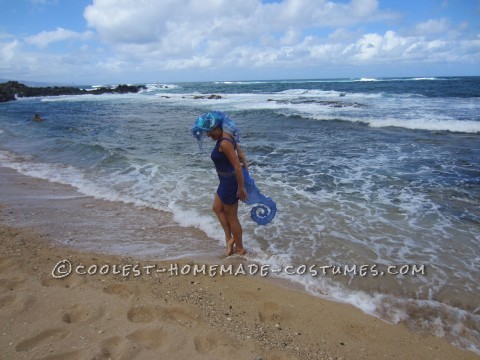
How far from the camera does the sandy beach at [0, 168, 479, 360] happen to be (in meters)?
2.73

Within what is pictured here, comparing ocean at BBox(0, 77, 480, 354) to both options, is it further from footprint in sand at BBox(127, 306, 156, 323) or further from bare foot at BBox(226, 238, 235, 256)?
footprint in sand at BBox(127, 306, 156, 323)

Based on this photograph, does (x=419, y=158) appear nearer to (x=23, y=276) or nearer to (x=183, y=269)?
(x=183, y=269)

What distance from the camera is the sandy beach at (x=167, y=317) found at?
2.73m

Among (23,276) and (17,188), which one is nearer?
(23,276)

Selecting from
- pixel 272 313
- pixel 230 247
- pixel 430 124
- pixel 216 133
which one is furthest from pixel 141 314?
pixel 430 124

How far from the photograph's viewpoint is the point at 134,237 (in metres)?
5.14

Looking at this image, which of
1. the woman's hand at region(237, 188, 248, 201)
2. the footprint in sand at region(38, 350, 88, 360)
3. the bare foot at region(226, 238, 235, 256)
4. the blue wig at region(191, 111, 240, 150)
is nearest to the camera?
the footprint in sand at region(38, 350, 88, 360)

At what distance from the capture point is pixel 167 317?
3.13 metres

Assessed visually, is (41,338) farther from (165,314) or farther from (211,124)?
(211,124)

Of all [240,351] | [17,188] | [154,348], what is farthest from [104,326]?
[17,188]

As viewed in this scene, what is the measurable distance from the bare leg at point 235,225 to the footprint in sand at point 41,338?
2.25 m

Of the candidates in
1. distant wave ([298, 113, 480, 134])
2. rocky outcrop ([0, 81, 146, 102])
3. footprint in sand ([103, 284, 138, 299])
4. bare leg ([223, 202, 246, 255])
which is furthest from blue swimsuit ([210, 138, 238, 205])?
rocky outcrop ([0, 81, 146, 102])

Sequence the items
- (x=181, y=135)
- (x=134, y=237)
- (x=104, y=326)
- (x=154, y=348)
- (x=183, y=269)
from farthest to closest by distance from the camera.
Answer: (x=181, y=135), (x=134, y=237), (x=183, y=269), (x=104, y=326), (x=154, y=348)

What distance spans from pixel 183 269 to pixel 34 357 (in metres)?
1.84
